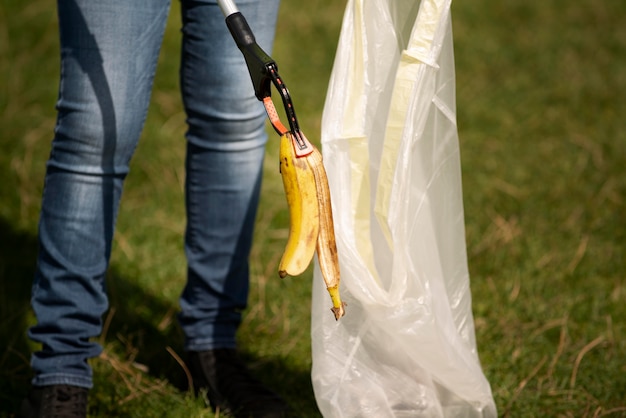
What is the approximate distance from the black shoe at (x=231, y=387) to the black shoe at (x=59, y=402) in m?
0.26

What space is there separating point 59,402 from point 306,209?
65cm

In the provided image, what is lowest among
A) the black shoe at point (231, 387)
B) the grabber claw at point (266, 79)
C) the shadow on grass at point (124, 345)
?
the shadow on grass at point (124, 345)

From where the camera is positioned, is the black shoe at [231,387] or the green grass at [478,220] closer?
the black shoe at [231,387]

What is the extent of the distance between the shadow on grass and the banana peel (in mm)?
597

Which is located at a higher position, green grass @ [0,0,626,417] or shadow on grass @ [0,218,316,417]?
green grass @ [0,0,626,417]

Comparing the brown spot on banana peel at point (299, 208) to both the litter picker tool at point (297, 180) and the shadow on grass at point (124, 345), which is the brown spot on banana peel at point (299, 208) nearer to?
the litter picker tool at point (297, 180)

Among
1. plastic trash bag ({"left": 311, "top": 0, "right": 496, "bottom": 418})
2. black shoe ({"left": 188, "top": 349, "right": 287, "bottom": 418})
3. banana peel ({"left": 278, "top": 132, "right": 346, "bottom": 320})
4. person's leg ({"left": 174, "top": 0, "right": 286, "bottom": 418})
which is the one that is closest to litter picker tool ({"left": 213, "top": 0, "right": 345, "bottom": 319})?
banana peel ({"left": 278, "top": 132, "right": 346, "bottom": 320})

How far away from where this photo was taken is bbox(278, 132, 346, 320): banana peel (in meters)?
1.26

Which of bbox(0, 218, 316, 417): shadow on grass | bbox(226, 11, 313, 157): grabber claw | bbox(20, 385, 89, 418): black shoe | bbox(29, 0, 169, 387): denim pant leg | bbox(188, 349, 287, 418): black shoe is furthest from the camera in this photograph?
bbox(0, 218, 316, 417): shadow on grass

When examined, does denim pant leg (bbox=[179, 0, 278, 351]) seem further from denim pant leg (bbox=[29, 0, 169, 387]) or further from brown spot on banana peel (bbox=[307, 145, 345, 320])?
brown spot on banana peel (bbox=[307, 145, 345, 320])

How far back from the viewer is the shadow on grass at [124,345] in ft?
6.08

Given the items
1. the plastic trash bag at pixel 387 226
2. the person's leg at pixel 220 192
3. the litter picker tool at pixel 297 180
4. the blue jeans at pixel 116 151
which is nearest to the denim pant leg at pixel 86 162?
the blue jeans at pixel 116 151

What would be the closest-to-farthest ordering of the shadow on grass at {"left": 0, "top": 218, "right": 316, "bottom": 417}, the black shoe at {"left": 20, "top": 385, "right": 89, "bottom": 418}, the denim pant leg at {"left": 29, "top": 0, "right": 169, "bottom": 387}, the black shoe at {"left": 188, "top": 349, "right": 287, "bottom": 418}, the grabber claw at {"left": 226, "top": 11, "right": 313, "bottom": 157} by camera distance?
1. the grabber claw at {"left": 226, "top": 11, "right": 313, "bottom": 157}
2. the denim pant leg at {"left": 29, "top": 0, "right": 169, "bottom": 387}
3. the black shoe at {"left": 20, "top": 385, "right": 89, "bottom": 418}
4. the black shoe at {"left": 188, "top": 349, "right": 287, "bottom": 418}
5. the shadow on grass at {"left": 0, "top": 218, "right": 316, "bottom": 417}

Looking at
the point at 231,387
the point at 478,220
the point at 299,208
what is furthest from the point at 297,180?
the point at 478,220
